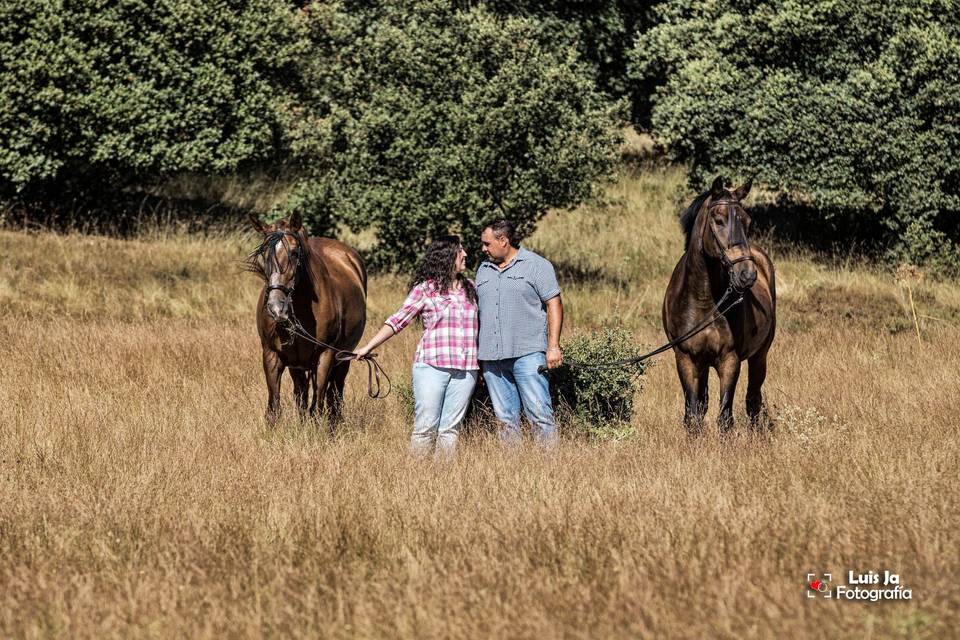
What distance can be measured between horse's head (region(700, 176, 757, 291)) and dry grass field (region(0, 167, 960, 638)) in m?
1.32

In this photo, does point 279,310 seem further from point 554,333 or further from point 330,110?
point 330,110

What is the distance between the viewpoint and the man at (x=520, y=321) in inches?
320

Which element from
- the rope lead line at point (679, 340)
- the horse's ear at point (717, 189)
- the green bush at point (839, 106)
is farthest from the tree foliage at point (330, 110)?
the horse's ear at point (717, 189)

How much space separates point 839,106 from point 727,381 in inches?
507

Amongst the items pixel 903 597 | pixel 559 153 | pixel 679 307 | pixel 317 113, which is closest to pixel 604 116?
pixel 559 153

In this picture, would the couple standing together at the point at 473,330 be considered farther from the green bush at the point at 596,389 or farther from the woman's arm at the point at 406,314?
the green bush at the point at 596,389

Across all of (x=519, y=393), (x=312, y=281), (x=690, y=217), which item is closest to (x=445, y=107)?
(x=312, y=281)

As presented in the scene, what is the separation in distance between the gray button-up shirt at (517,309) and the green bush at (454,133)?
33.9 feet

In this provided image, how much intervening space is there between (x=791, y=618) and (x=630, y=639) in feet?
2.29

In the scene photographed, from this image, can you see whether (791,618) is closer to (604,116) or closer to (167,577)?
(167,577)

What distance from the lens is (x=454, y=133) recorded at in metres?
18.7

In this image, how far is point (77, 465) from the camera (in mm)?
7828

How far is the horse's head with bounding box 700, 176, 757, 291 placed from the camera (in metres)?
8.22

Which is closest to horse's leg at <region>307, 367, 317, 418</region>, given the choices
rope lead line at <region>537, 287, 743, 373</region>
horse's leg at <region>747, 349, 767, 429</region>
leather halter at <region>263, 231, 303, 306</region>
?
leather halter at <region>263, 231, 303, 306</region>
